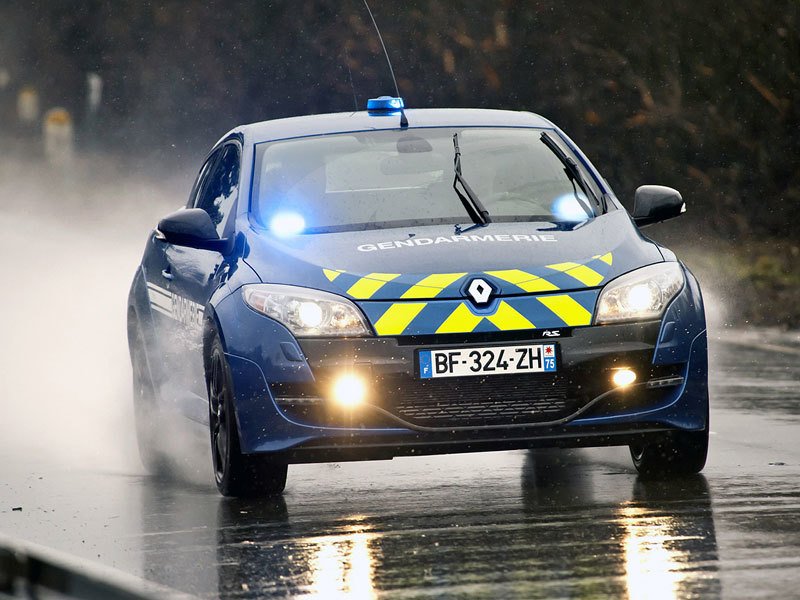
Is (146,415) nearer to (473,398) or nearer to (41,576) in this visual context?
(473,398)

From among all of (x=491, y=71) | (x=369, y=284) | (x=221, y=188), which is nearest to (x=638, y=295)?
(x=369, y=284)

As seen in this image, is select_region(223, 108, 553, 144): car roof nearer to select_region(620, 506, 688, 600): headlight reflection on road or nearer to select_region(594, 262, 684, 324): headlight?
select_region(594, 262, 684, 324): headlight

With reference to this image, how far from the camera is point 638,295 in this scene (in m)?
8.13

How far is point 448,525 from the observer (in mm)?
7488

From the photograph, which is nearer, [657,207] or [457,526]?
[457,526]

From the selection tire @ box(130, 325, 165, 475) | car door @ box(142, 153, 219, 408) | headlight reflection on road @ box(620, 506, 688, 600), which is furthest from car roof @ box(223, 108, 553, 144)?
headlight reflection on road @ box(620, 506, 688, 600)

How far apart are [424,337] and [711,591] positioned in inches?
85.4

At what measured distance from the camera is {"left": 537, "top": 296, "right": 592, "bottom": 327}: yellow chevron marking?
7.94 m

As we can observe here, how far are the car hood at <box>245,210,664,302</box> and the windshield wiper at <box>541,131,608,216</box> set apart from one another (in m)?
0.45

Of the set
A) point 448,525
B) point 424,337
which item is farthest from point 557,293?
point 448,525

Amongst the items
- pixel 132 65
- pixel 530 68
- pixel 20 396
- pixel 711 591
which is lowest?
pixel 711 591

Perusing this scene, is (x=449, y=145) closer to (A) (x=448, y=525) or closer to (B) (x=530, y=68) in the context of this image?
(A) (x=448, y=525)

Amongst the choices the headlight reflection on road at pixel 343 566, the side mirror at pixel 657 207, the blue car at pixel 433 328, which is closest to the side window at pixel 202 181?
the blue car at pixel 433 328

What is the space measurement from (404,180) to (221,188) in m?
1.10
